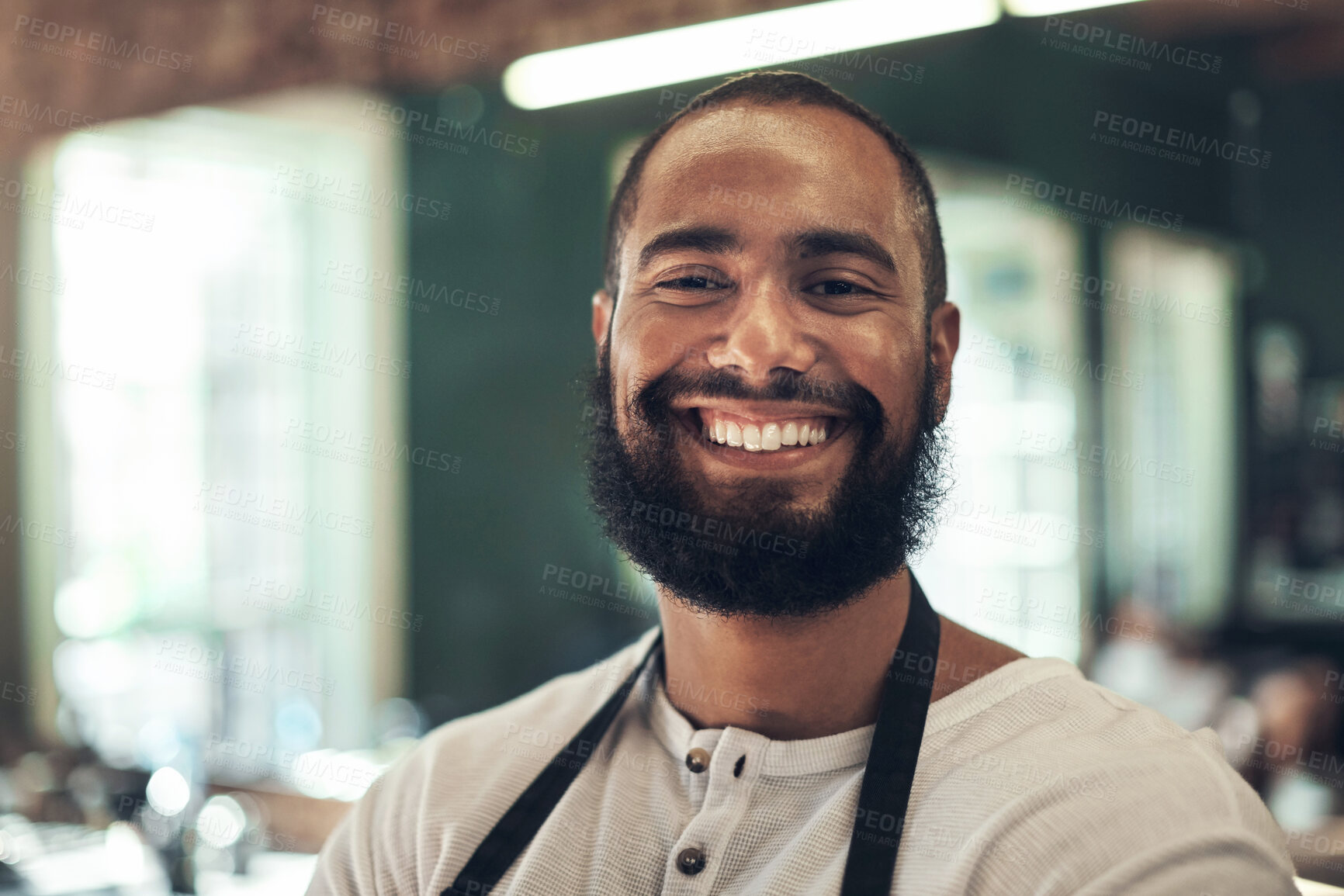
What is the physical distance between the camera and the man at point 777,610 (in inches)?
45.6

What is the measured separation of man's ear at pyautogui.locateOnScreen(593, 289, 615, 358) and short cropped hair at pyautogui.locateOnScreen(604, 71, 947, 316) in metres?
0.02

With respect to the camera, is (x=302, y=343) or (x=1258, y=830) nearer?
(x=1258, y=830)

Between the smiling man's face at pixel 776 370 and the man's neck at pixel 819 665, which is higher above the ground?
the smiling man's face at pixel 776 370

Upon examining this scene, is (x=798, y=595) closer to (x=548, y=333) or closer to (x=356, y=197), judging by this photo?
(x=548, y=333)

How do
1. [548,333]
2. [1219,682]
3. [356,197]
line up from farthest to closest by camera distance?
[356,197] < [548,333] < [1219,682]

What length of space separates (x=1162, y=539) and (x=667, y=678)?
13.9 feet

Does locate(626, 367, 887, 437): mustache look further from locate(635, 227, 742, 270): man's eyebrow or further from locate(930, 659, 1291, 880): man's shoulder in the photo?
locate(930, 659, 1291, 880): man's shoulder

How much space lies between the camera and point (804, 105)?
4.41 ft

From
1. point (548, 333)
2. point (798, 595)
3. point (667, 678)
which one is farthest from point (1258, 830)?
point (548, 333)

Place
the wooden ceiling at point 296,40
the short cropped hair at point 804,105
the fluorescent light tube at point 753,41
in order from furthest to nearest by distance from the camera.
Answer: the wooden ceiling at point 296,40
the fluorescent light tube at point 753,41
the short cropped hair at point 804,105

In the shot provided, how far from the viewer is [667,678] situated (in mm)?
1433

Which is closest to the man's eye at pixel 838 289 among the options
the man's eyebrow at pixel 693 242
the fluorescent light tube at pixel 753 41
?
the man's eyebrow at pixel 693 242

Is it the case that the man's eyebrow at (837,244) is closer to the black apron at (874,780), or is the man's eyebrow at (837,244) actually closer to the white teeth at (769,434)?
the white teeth at (769,434)

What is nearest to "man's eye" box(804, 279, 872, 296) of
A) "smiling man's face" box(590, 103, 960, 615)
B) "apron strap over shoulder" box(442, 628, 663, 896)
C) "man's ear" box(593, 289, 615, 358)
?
"smiling man's face" box(590, 103, 960, 615)
